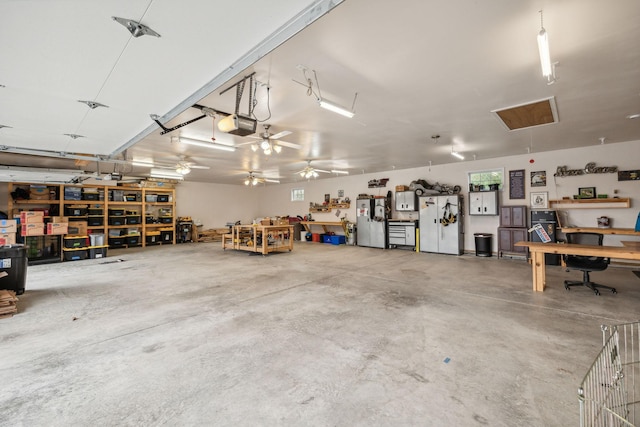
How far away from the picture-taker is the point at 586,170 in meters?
6.39

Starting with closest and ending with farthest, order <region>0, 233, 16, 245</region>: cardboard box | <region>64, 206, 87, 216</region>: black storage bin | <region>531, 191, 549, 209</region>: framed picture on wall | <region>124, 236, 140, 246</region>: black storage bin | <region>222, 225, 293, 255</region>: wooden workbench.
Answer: <region>0, 233, 16, 245</region>: cardboard box, <region>531, 191, 549, 209</region>: framed picture on wall, <region>222, 225, 293, 255</region>: wooden workbench, <region>64, 206, 87, 216</region>: black storage bin, <region>124, 236, 140, 246</region>: black storage bin

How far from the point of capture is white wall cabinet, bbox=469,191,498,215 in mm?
7504

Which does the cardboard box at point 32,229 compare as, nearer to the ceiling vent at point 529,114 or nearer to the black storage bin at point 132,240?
the black storage bin at point 132,240

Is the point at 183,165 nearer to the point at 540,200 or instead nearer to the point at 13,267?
the point at 13,267

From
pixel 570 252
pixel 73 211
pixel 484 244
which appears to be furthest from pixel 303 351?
pixel 73 211

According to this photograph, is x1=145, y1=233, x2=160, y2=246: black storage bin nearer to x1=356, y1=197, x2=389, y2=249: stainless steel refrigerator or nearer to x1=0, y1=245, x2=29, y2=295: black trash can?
x1=0, y1=245, x2=29, y2=295: black trash can

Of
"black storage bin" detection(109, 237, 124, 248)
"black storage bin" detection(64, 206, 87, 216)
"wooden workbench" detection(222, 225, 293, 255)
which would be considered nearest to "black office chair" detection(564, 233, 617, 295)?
"wooden workbench" detection(222, 225, 293, 255)

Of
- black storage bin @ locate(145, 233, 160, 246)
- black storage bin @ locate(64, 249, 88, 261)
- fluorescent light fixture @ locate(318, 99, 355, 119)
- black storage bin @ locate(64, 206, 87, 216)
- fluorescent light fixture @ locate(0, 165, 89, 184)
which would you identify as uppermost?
fluorescent light fixture @ locate(318, 99, 355, 119)

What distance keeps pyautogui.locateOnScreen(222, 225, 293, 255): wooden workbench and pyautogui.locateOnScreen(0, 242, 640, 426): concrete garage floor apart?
292 centimetres

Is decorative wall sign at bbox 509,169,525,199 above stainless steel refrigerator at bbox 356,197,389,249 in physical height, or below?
above

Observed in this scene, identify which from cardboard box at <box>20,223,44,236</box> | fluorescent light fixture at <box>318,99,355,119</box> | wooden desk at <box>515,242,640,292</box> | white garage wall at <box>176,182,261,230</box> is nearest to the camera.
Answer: fluorescent light fixture at <box>318,99,355,119</box>

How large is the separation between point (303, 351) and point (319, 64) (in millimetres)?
2883

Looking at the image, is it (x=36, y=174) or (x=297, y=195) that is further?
(x=297, y=195)

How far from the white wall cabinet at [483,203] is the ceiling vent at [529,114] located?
297 cm
